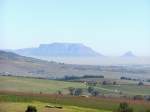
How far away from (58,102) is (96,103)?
250 inches

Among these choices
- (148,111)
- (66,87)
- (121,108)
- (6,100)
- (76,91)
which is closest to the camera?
(148,111)

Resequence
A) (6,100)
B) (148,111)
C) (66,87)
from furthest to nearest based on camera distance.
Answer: (66,87), (6,100), (148,111)

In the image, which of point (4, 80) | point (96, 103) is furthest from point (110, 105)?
point (4, 80)

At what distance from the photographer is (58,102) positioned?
6844cm

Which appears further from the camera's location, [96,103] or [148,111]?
[96,103]

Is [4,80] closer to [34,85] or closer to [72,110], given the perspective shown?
[34,85]

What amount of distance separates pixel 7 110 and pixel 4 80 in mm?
68579

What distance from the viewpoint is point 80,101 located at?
70.9 metres

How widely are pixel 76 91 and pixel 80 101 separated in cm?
3064

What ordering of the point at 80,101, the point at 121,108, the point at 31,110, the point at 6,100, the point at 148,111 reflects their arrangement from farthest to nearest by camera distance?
1. the point at 80,101
2. the point at 6,100
3. the point at 121,108
4. the point at 148,111
5. the point at 31,110

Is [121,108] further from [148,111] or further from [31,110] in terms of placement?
[31,110]

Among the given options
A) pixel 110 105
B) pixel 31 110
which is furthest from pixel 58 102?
pixel 31 110

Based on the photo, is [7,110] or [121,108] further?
[121,108]

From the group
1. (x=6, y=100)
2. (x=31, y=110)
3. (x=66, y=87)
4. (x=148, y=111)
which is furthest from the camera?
(x=66, y=87)
